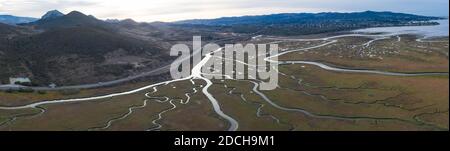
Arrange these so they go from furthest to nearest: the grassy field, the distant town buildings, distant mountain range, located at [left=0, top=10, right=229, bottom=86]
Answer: distant mountain range, located at [left=0, top=10, right=229, bottom=86]
the grassy field
the distant town buildings

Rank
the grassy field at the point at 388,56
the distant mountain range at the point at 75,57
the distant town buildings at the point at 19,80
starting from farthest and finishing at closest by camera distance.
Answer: the distant mountain range at the point at 75,57 → the grassy field at the point at 388,56 → the distant town buildings at the point at 19,80

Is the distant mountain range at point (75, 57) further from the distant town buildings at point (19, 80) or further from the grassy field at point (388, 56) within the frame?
the grassy field at point (388, 56)

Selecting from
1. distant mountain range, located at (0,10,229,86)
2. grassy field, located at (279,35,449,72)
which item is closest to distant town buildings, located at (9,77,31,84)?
distant mountain range, located at (0,10,229,86)

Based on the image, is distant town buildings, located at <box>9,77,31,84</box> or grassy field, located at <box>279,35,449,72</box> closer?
distant town buildings, located at <box>9,77,31,84</box>

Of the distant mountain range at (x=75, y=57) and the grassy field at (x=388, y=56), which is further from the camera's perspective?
the distant mountain range at (x=75, y=57)

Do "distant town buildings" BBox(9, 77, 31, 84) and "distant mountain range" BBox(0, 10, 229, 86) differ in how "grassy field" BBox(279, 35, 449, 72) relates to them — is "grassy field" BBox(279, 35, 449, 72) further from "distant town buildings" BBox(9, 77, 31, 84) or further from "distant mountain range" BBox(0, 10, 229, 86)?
"distant town buildings" BBox(9, 77, 31, 84)

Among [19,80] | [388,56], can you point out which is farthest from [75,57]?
[388,56]

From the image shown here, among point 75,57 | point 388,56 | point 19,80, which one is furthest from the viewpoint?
point 75,57

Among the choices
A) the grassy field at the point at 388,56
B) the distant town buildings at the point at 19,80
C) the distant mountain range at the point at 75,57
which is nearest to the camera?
the distant town buildings at the point at 19,80

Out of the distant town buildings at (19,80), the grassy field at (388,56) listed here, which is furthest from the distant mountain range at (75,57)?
the grassy field at (388,56)

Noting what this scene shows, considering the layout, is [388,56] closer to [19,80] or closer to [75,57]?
[75,57]
